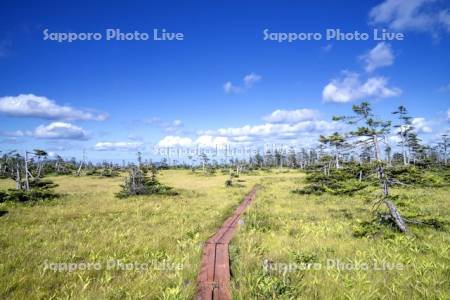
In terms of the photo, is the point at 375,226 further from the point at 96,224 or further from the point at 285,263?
the point at 96,224

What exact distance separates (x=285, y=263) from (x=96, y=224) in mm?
10857

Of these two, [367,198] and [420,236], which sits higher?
[367,198]

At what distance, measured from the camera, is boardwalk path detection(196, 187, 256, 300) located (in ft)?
22.6

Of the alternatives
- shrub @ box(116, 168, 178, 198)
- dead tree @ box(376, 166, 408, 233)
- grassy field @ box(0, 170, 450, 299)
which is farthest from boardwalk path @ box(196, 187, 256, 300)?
shrub @ box(116, 168, 178, 198)

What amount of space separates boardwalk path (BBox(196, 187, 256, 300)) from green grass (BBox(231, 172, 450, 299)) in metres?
0.26

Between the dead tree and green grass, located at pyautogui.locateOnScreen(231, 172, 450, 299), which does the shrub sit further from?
the dead tree

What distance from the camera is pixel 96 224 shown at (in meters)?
15.5

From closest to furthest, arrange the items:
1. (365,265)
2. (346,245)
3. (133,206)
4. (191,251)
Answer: (365,265) < (191,251) < (346,245) < (133,206)

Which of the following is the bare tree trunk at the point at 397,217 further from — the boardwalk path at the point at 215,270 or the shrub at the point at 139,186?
the shrub at the point at 139,186

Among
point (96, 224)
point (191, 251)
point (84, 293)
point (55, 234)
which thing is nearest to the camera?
point (84, 293)

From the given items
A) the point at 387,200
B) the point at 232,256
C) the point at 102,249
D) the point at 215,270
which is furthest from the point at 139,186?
the point at 387,200

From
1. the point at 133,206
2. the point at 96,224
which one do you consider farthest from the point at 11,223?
the point at 133,206

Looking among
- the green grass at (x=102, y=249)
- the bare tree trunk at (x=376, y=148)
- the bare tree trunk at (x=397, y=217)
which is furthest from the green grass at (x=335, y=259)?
the bare tree trunk at (x=376, y=148)

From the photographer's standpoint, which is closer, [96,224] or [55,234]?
[55,234]
